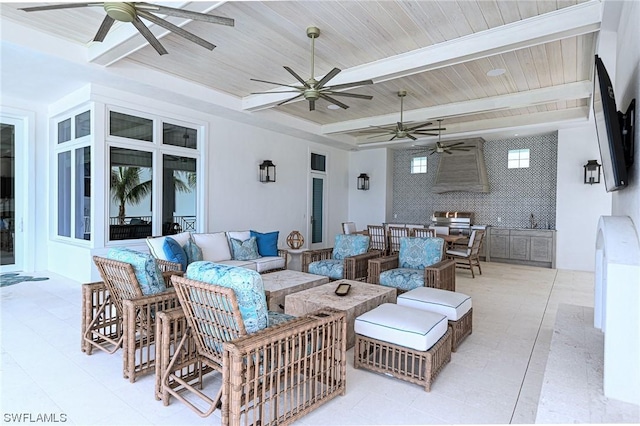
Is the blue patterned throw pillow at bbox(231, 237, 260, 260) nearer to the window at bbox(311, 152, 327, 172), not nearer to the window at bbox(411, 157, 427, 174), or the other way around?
the window at bbox(311, 152, 327, 172)

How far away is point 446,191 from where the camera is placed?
30.3 ft

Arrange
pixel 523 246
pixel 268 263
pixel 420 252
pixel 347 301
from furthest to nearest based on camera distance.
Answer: pixel 523 246 → pixel 268 263 → pixel 420 252 → pixel 347 301

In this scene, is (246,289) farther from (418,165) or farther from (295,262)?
(418,165)

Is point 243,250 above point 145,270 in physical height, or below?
below

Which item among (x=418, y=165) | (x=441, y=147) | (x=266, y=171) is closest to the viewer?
(x=266, y=171)

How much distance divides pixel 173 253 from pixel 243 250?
4.65 ft

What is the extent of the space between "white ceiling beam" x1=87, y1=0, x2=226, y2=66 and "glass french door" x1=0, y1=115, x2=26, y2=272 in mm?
3033

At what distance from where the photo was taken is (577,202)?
24.5ft

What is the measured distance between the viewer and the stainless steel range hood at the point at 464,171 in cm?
863

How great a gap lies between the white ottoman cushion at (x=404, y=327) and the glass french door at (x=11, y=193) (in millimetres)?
6532

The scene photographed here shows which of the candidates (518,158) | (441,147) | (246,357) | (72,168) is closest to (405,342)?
(246,357)

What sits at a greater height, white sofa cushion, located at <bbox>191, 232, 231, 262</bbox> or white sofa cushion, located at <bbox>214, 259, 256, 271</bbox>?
white sofa cushion, located at <bbox>191, 232, 231, 262</bbox>

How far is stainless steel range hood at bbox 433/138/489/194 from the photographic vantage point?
863 centimetres

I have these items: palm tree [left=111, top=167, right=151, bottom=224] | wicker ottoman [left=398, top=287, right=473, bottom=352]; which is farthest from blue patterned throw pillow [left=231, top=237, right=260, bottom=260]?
wicker ottoman [left=398, top=287, right=473, bottom=352]
